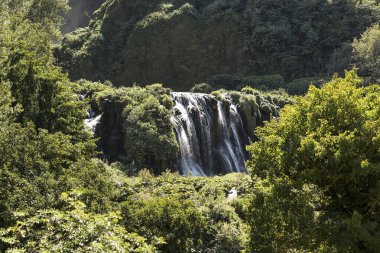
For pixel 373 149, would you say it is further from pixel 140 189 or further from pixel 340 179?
pixel 140 189

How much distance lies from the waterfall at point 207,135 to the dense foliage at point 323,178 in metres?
15.8

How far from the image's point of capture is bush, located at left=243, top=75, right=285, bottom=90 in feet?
172

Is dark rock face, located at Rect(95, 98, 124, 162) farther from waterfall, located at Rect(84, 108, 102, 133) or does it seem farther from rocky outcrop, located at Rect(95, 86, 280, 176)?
waterfall, located at Rect(84, 108, 102, 133)

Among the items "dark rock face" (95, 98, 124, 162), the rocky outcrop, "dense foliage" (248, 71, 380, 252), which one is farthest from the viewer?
"dark rock face" (95, 98, 124, 162)

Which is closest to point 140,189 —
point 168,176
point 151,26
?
point 168,176

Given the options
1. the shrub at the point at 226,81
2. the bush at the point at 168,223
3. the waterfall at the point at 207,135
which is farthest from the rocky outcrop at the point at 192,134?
the shrub at the point at 226,81

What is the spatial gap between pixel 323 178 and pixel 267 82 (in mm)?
40507

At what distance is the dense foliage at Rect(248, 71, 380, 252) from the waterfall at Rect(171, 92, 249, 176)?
51.8 ft

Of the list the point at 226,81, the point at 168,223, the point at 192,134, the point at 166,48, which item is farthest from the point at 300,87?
the point at 168,223

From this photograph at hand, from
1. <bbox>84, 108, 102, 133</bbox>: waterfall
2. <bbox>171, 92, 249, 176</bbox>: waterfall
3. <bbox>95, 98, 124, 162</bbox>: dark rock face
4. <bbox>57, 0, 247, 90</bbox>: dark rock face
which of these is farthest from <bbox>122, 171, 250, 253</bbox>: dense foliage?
<bbox>57, 0, 247, 90</bbox>: dark rock face

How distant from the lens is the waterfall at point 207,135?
31500mm

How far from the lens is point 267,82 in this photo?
175 feet

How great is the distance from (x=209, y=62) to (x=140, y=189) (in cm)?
4570

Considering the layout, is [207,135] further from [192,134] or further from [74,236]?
[74,236]
